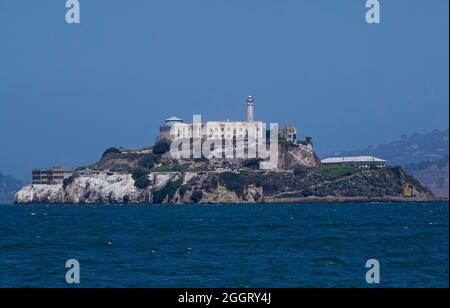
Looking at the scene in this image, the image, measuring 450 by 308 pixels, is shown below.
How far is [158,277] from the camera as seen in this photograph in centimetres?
4831

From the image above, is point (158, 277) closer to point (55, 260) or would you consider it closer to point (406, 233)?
point (55, 260)

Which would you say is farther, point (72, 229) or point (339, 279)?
point (72, 229)

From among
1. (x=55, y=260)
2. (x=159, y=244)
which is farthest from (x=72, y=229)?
(x=55, y=260)

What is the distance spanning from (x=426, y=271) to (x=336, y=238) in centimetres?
2505
